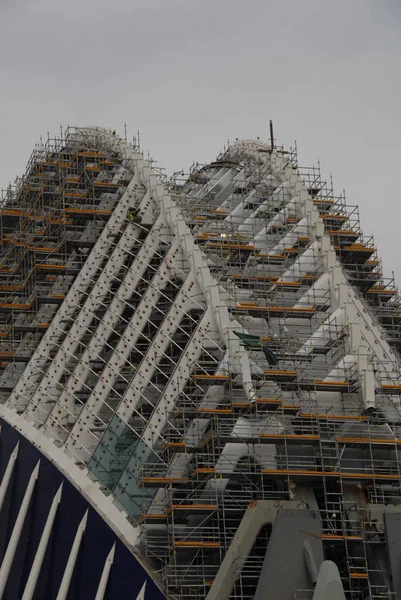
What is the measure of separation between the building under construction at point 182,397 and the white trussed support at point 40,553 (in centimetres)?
10

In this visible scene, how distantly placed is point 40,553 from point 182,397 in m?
9.76

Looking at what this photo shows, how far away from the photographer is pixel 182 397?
84.4 meters

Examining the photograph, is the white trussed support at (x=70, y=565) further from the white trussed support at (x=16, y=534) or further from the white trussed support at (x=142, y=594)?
the white trussed support at (x=16, y=534)

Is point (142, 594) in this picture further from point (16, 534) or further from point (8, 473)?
point (8, 473)

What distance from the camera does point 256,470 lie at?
80375 mm

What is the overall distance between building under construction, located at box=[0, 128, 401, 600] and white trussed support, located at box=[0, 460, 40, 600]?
0.10 meters

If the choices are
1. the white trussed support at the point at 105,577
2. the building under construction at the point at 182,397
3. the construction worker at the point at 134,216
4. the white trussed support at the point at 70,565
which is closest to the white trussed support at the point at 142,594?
the building under construction at the point at 182,397

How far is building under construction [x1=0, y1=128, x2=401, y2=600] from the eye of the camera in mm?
78562

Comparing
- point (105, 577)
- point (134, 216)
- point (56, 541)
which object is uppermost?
point (134, 216)

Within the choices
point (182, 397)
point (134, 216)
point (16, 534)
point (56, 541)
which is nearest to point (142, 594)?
point (56, 541)

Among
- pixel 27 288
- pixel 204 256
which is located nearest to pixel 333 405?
pixel 204 256

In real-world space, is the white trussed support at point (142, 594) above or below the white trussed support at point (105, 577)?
below

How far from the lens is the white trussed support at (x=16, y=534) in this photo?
8375cm

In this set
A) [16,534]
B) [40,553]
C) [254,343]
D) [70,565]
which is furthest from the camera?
[254,343]
